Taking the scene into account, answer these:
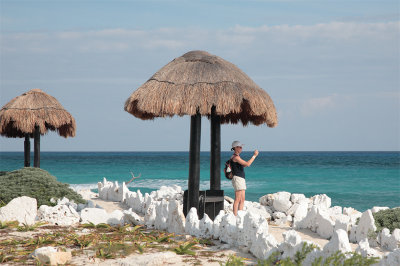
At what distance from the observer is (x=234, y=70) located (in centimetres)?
941

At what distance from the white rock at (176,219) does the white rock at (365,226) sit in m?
3.07

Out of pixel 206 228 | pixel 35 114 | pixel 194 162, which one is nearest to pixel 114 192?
pixel 35 114

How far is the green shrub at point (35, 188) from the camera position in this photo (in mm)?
11273

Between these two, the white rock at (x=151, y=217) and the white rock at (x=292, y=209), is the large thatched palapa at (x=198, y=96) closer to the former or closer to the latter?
the white rock at (x=151, y=217)

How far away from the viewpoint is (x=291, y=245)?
610cm

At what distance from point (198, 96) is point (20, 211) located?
4290 mm

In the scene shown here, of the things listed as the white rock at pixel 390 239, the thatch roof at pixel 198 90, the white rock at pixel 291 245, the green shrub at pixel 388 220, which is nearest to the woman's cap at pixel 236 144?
the thatch roof at pixel 198 90

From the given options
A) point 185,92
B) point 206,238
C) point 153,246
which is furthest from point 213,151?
point 153,246

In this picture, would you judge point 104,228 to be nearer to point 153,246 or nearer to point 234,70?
point 153,246

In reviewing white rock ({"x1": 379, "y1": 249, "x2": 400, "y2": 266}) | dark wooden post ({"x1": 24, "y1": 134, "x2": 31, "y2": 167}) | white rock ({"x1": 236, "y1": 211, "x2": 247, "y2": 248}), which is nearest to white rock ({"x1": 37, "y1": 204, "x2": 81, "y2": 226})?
white rock ({"x1": 236, "y1": 211, "x2": 247, "y2": 248})

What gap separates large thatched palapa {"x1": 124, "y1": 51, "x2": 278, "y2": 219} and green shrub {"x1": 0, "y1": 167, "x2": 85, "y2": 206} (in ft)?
10.5

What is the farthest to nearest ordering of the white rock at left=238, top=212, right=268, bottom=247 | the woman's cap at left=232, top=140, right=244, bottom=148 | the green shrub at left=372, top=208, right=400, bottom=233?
1. the woman's cap at left=232, top=140, right=244, bottom=148
2. the green shrub at left=372, top=208, right=400, bottom=233
3. the white rock at left=238, top=212, right=268, bottom=247

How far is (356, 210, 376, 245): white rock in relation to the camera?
8219 millimetres

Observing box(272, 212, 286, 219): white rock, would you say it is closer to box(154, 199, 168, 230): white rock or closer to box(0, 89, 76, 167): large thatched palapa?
box(154, 199, 168, 230): white rock
